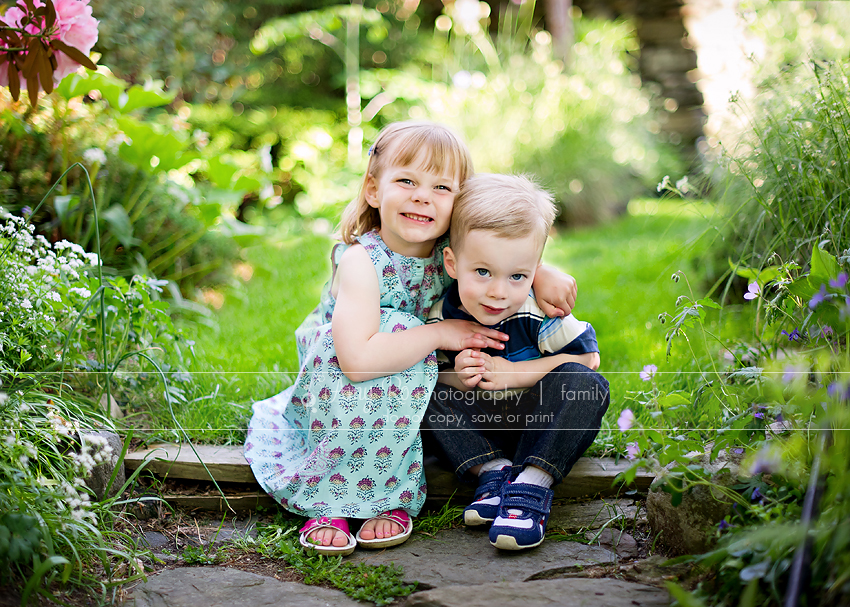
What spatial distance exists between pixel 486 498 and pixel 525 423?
25cm

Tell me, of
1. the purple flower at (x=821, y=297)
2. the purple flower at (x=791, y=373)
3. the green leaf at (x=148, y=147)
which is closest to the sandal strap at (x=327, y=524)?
the purple flower at (x=791, y=373)

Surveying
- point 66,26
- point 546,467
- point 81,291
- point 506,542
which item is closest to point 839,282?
point 546,467

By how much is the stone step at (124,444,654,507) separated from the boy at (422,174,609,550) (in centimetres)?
11

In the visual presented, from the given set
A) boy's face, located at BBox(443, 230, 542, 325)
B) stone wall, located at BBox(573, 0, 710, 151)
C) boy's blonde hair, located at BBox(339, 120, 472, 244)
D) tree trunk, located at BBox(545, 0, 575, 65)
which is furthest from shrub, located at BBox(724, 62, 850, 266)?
stone wall, located at BBox(573, 0, 710, 151)

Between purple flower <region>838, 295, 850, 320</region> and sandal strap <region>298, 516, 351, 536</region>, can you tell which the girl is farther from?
purple flower <region>838, 295, 850, 320</region>

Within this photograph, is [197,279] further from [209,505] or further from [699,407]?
[699,407]

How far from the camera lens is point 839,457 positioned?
113cm

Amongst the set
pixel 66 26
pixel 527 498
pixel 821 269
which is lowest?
pixel 527 498

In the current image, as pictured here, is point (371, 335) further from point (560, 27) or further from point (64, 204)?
point (560, 27)

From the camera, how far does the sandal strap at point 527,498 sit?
5.53ft

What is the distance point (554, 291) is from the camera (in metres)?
1.83

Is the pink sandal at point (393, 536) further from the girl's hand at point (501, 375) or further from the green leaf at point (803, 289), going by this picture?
the green leaf at point (803, 289)

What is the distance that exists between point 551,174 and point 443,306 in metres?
4.08

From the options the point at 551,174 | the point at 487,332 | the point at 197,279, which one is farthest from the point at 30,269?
the point at 551,174
